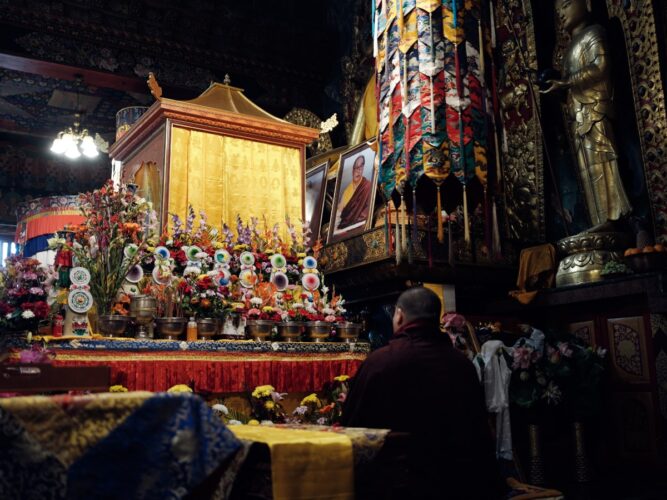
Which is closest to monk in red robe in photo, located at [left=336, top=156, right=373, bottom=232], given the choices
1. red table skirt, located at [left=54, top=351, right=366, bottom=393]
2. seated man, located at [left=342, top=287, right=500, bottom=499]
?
red table skirt, located at [left=54, top=351, right=366, bottom=393]

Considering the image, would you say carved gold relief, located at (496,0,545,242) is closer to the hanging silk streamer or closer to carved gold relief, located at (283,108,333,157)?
the hanging silk streamer

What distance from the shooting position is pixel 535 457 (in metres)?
4.75

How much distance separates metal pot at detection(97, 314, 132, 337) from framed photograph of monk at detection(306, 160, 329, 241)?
144 inches

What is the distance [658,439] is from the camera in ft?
17.4

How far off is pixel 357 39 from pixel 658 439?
6361 mm

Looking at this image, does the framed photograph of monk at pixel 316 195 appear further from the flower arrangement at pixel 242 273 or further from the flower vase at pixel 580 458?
the flower vase at pixel 580 458

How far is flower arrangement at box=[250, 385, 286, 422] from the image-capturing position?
430 cm

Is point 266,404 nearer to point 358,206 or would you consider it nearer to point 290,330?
point 290,330

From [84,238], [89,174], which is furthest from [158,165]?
[89,174]

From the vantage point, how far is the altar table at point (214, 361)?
3.95 metres

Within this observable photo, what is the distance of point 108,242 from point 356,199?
3.24m

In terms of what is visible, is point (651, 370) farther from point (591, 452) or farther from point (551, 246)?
point (551, 246)

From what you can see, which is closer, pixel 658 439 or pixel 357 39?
pixel 658 439

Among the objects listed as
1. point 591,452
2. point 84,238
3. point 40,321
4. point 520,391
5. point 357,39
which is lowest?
point 591,452
